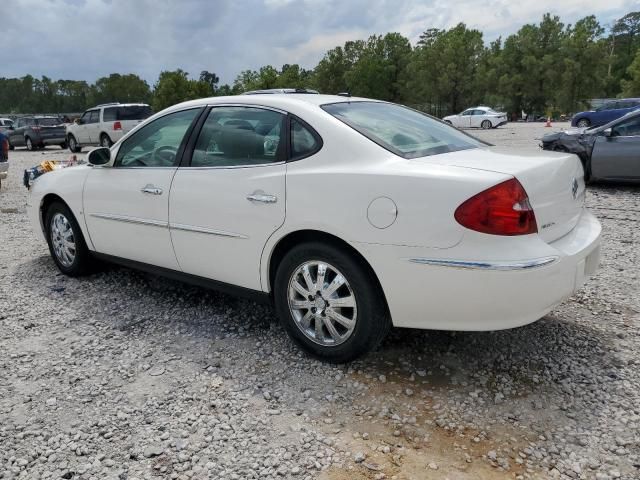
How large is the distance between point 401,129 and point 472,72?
60594 mm

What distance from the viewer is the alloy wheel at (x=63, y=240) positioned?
504 cm

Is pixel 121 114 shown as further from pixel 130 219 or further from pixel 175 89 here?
pixel 175 89

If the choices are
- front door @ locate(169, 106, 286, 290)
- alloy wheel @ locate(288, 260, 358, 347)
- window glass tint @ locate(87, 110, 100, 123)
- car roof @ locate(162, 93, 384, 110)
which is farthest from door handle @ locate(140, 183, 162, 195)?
window glass tint @ locate(87, 110, 100, 123)

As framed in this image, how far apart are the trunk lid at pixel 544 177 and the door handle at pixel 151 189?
6.44 feet

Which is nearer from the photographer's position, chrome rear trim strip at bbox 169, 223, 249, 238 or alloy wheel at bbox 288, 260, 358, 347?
alloy wheel at bbox 288, 260, 358, 347

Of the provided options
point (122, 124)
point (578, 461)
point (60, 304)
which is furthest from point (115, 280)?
point (122, 124)

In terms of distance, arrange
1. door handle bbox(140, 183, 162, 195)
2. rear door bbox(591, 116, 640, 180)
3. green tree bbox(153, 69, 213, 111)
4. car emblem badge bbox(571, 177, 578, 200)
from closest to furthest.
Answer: car emblem badge bbox(571, 177, 578, 200) < door handle bbox(140, 183, 162, 195) < rear door bbox(591, 116, 640, 180) < green tree bbox(153, 69, 213, 111)

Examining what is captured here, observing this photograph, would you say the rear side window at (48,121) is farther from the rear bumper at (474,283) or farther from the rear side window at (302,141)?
the rear bumper at (474,283)

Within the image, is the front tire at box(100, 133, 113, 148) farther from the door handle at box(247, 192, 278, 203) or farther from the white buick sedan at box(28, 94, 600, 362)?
the door handle at box(247, 192, 278, 203)

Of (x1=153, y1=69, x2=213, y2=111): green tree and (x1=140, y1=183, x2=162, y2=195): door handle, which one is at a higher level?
(x1=153, y1=69, x2=213, y2=111): green tree

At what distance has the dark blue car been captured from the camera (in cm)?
2666

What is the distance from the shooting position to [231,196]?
3.52 m

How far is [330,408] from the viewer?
295cm

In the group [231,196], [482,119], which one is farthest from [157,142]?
[482,119]
